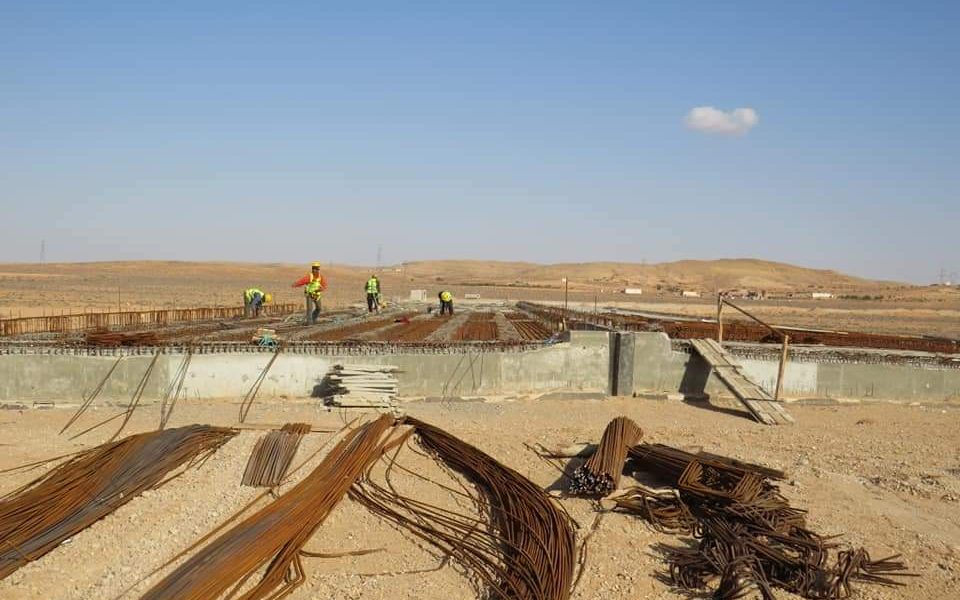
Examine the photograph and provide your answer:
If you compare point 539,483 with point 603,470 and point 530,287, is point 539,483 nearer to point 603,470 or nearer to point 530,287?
point 603,470

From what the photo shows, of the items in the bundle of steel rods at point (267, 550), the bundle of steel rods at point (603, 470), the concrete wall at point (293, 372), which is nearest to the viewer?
the bundle of steel rods at point (267, 550)

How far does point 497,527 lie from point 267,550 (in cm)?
199

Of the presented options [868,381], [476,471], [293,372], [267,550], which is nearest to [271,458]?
[476,471]

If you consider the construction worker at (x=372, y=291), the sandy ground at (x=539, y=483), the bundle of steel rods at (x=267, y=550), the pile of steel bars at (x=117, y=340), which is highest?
the construction worker at (x=372, y=291)

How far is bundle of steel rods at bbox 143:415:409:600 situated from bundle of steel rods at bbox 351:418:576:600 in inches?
15.3

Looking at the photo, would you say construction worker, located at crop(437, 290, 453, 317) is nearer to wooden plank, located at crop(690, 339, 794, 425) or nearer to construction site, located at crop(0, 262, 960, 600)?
construction site, located at crop(0, 262, 960, 600)

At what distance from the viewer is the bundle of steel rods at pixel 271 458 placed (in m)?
7.79

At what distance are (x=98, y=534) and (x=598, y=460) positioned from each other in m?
4.56

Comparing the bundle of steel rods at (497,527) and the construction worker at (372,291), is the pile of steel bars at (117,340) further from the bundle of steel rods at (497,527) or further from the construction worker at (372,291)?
the construction worker at (372,291)

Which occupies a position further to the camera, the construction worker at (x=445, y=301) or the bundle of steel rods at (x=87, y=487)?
the construction worker at (x=445, y=301)

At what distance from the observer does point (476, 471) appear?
8.05 m

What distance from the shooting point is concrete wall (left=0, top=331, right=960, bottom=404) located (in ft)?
40.3

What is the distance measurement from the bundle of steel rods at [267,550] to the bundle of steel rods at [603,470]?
7.13 ft

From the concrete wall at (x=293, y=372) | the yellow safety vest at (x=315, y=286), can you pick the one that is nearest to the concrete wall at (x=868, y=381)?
the concrete wall at (x=293, y=372)
